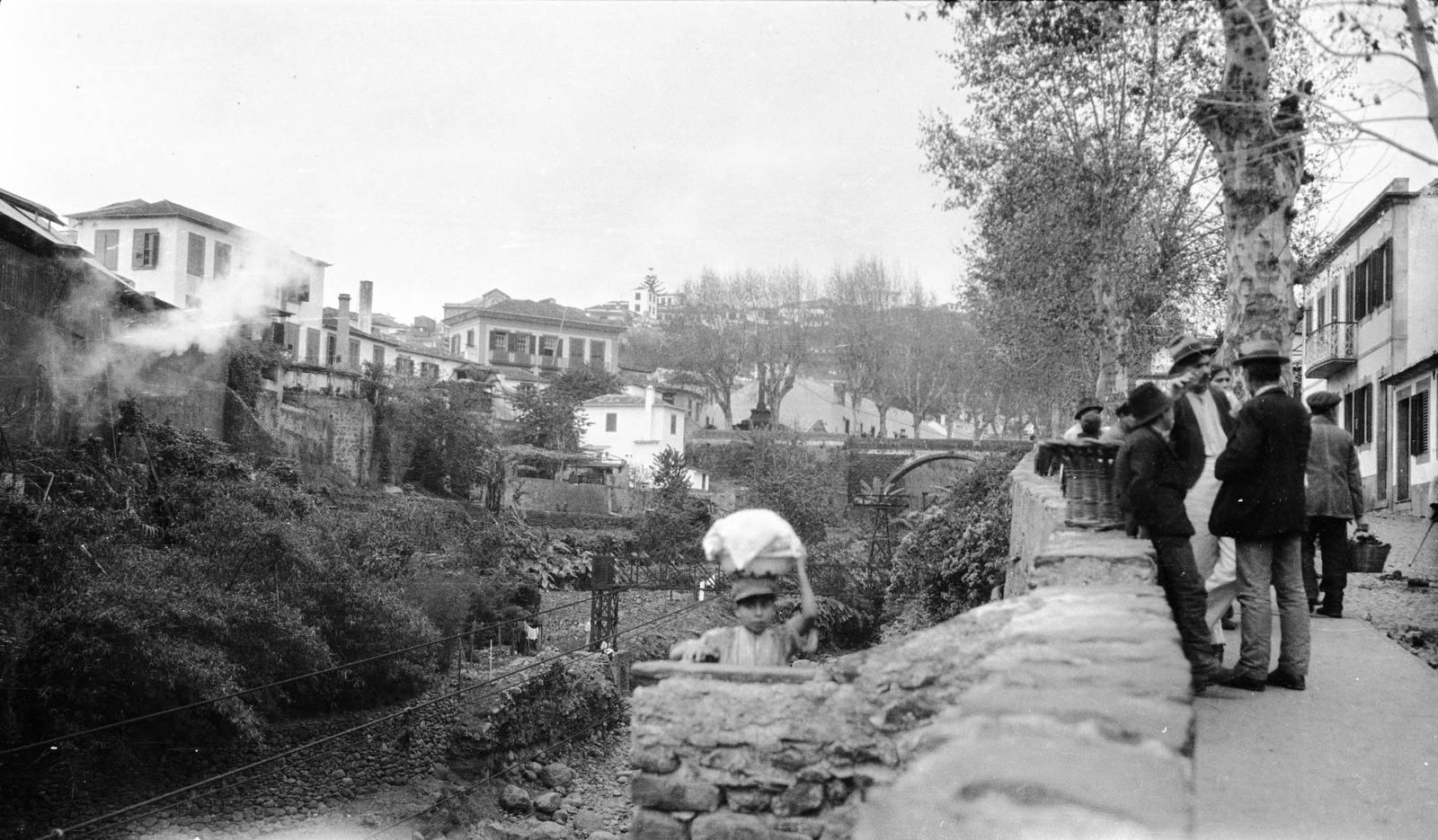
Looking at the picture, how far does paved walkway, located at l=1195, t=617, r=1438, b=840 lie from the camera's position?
4.17 metres

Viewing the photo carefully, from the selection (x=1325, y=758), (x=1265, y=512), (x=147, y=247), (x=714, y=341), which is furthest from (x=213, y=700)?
(x=714, y=341)

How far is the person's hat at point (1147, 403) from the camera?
5.70 metres

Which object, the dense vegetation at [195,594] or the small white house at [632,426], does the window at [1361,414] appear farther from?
the small white house at [632,426]

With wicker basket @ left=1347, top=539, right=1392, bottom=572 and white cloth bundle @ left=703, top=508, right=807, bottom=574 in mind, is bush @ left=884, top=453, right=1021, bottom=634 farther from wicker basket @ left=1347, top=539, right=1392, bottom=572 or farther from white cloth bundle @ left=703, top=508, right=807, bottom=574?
white cloth bundle @ left=703, top=508, right=807, bottom=574

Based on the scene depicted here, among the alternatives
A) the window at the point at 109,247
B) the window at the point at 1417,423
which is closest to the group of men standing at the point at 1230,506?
the window at the point at 1417,423

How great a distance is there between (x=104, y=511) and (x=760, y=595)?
2250cm

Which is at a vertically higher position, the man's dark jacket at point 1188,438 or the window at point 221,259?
the window at point 221,259

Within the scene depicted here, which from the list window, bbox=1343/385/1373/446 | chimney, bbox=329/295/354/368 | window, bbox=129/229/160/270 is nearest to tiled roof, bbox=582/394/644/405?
chimney, bbox=329/295/354/368

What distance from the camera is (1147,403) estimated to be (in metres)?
5.72

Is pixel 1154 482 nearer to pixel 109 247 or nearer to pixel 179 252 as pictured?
pixel 179 252

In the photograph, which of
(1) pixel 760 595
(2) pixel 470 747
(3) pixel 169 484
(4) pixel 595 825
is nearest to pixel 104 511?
(3) pixel 169 484

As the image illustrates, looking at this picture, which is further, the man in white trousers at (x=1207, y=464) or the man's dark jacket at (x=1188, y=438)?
the man in white trousers at (x=1207, y=464)

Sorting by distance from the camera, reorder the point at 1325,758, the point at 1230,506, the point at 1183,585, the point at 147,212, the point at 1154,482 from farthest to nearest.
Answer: the point at 147,212, the point at 1230,506, the point at 1154,482, the point at 1183,585, the point at 1325,758

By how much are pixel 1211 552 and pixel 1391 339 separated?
875 inches
